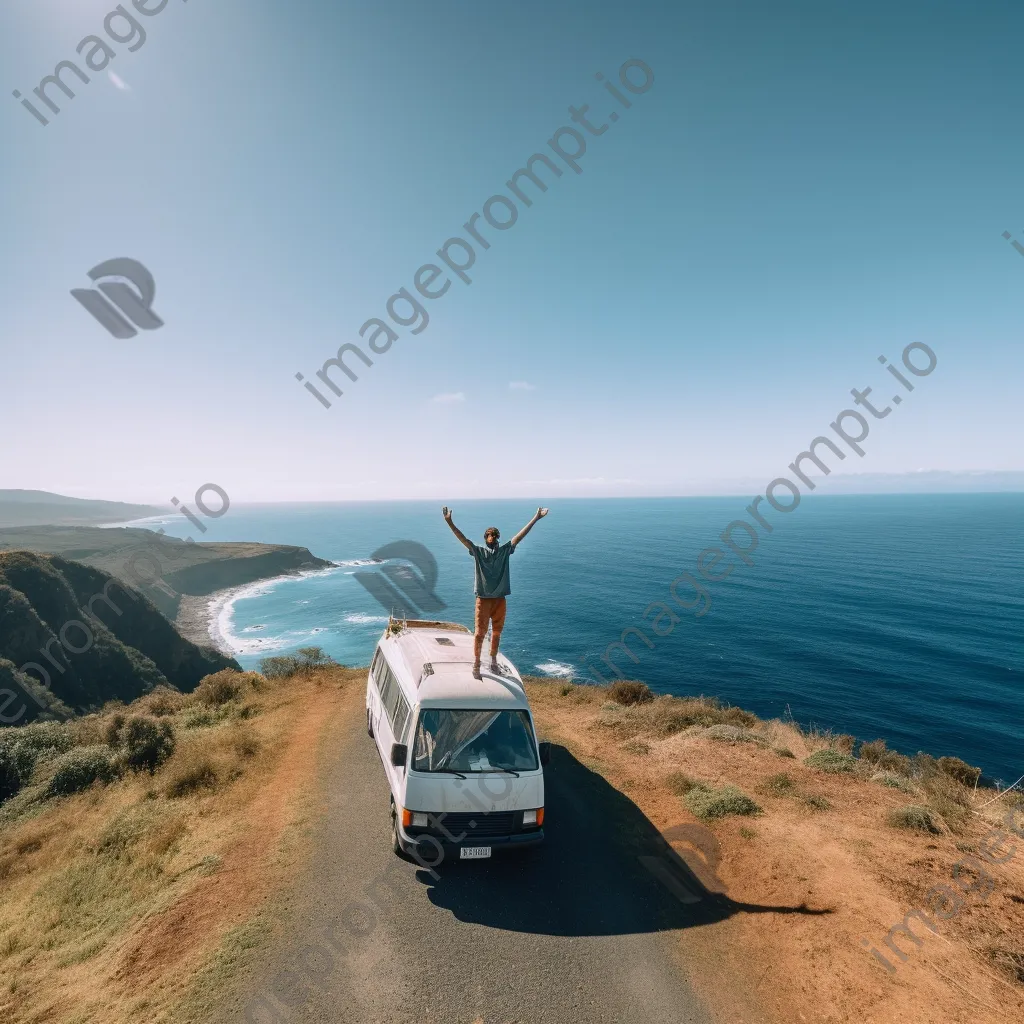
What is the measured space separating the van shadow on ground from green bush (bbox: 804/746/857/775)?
5769mm

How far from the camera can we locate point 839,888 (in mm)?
7328

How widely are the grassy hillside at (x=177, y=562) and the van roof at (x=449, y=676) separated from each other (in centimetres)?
9477

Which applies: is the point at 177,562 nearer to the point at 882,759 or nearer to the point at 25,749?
the point at 25,749

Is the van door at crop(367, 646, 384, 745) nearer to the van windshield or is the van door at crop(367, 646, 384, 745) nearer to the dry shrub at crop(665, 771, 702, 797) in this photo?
the van windshield

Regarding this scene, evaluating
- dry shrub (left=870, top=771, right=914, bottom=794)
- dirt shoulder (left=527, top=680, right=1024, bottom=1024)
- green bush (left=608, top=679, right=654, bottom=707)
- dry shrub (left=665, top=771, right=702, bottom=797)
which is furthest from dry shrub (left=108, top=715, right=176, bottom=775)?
dry shrub (left=870, top=771, right=914, bottom=794)

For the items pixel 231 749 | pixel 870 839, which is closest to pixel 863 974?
pixel 870 839

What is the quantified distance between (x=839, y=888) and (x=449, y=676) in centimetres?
695

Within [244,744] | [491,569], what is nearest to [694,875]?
[491,569]

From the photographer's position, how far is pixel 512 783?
7.30m

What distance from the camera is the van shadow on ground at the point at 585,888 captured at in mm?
6680

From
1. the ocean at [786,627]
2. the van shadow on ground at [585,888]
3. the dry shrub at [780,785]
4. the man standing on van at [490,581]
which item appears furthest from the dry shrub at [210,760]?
the ocean at [786,627]

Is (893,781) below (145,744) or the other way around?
below

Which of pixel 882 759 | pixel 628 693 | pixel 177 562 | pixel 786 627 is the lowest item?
pixel 786 627

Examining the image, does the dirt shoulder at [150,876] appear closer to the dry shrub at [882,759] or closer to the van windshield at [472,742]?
the van windshield at [472,742]
